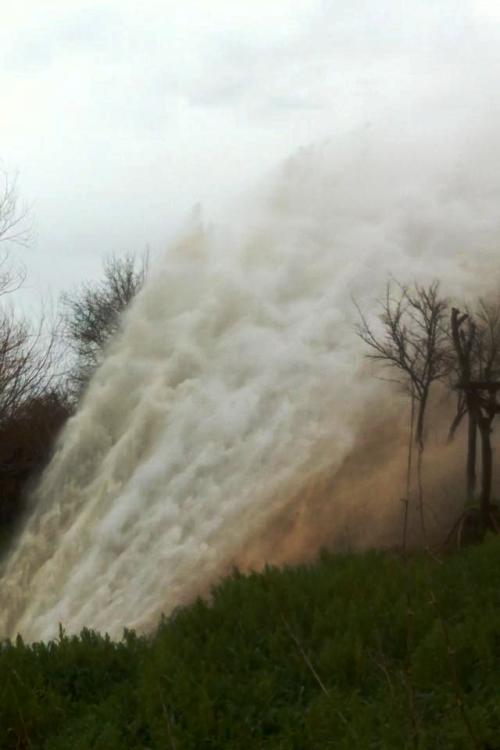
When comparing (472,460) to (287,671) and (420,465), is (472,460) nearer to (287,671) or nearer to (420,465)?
(420,465)

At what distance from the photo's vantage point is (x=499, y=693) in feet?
21.0

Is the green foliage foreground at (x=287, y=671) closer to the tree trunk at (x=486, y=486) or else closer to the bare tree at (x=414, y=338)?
the tree trunk at (x=486, y=486)

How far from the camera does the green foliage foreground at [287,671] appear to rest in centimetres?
629

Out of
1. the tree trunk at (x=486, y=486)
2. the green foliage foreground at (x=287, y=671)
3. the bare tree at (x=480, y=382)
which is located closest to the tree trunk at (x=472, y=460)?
the bare tree at (x=480, y=382)

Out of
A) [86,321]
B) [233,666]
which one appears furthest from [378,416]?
[86,321]

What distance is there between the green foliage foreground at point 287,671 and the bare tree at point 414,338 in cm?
439

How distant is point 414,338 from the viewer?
14.9m

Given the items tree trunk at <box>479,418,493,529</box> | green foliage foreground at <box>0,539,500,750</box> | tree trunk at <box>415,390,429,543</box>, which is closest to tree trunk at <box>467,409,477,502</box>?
tree trunk at <box>479,418,493,529</box>

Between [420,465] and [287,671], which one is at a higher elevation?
[420,465]

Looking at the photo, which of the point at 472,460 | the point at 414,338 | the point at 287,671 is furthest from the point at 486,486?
the point at 287,671

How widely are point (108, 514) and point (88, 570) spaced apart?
1.33 metres

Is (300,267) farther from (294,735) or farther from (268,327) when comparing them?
(294,735)

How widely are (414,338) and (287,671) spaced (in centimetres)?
821

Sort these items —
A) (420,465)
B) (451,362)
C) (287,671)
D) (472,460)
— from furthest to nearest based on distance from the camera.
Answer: (451,362) < (472,460) < (420,465) < (287,671)
